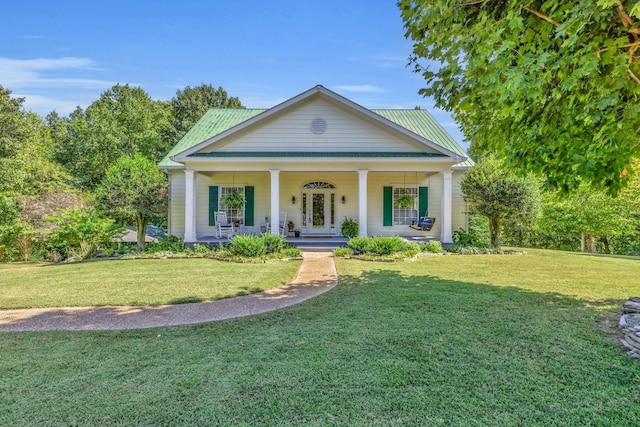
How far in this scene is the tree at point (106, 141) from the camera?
77.0 ft

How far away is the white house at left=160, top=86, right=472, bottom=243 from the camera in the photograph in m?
11.6

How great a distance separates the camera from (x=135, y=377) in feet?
9.99

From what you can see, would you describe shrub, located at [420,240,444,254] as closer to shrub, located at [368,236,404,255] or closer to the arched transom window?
shrub, located at [368,236,404,255]

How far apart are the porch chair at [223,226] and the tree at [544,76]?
31.8 feet

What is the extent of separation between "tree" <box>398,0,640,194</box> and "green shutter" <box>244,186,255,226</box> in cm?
993

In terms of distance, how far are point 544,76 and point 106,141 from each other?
27.5 metres

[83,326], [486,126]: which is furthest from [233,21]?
[83,326]

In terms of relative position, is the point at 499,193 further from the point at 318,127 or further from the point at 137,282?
the point at 137,282

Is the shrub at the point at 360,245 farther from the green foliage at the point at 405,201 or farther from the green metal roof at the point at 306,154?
the green foliage at the point at 405,201

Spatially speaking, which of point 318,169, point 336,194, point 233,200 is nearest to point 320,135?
point 318,169

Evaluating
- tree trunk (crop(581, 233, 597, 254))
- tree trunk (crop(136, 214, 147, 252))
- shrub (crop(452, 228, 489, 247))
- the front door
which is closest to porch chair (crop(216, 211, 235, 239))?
tree trunk (crop(136, 214, 147, 252))

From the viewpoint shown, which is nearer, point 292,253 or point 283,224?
point 292,253

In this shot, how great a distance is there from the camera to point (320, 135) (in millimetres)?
12359

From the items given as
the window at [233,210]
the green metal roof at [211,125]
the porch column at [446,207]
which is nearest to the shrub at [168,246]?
the window at [233,210]
